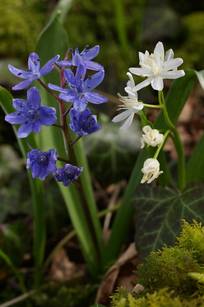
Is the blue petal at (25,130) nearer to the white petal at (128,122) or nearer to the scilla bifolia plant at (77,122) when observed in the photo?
the scilla bifolia plant at (77,122)

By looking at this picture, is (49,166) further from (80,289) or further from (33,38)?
(33,38)

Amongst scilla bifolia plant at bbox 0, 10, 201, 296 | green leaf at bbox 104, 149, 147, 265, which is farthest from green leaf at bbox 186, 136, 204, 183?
green leaf at bbox 104, 149, 147, 265

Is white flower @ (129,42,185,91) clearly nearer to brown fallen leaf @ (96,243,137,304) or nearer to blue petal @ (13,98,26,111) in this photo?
blue petal @ (13,98,26,111)

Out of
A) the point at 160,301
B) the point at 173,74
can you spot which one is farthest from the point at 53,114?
the point at 160,301

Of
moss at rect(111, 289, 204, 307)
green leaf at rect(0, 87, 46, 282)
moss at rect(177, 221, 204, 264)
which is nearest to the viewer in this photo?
moss at rect(111, 289, 204, 307)

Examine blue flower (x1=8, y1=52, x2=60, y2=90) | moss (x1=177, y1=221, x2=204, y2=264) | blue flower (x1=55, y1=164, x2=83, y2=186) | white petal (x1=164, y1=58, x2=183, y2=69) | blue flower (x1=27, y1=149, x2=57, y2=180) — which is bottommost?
moss (x1=177, y1=221, x2=204, y2=264)

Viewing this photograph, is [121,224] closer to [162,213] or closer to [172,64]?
[162,213]

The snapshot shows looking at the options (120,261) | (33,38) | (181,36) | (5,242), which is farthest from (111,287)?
(181,36)
